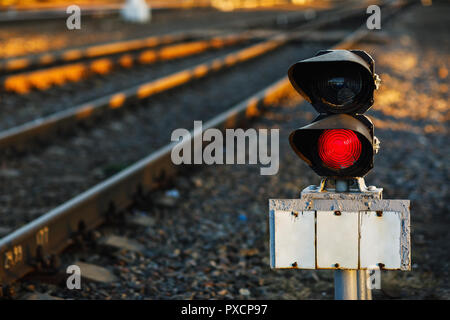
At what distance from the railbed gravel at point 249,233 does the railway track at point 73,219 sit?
4.7 inches

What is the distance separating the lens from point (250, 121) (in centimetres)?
912

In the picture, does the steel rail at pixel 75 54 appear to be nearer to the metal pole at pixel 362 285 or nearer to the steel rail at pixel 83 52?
the steel rail at pixel 83 52

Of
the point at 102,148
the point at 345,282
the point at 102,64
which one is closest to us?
the point at 345,282

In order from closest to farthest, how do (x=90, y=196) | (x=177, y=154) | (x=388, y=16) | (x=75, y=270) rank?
(x=75, y=270) < (x=90, y=196) < (x=177, y=154) < (x=388, y=16)

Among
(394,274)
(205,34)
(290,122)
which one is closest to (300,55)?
(205,34)

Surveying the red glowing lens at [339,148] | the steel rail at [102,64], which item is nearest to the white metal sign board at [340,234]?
the red glowing lens at [339,148]

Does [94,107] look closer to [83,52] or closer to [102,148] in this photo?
[102,148]

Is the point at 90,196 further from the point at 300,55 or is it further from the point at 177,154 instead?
the point at 300,55

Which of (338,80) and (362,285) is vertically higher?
(338,80)

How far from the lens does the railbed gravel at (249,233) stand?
4160 millimetres

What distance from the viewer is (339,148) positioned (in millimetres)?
2791

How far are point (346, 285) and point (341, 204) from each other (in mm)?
360

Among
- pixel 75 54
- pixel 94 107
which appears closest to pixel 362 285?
pixel 94 107

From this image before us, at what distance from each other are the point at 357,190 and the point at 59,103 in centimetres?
805
